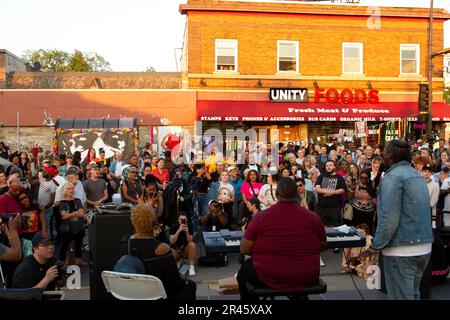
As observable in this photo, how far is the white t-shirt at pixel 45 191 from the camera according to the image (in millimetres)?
8758

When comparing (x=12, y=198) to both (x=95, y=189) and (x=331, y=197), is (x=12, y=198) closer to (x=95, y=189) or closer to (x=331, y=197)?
(x=95, y=189)

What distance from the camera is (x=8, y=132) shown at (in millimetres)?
23188

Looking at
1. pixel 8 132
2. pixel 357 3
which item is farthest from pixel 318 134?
pixel 8 132

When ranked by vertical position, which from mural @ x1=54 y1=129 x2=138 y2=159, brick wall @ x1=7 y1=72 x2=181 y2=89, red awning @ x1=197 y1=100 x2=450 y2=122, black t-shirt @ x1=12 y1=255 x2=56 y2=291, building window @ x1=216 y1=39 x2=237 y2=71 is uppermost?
building window @ x1=216 y1=39 x2=237 y2=71

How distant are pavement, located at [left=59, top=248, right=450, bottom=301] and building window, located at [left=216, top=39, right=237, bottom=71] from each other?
16.2 m

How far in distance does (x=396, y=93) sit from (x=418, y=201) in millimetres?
21680

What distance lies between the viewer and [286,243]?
402 cm

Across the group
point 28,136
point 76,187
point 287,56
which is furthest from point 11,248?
point 287,56

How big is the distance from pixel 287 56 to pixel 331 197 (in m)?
15.8

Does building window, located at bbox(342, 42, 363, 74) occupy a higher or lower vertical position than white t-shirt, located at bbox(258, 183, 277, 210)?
higher

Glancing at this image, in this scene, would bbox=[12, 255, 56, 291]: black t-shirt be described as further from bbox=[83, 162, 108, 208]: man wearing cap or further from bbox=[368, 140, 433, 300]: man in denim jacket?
bbox=[83, 162, 108, 208]: man wearing cap

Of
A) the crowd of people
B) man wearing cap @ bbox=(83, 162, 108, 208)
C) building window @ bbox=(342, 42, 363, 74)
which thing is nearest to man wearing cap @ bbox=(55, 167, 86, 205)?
the crowd of people

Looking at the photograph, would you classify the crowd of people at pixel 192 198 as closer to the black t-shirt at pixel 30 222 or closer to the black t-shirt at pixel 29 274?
the black t-shirt at pixel 30 222

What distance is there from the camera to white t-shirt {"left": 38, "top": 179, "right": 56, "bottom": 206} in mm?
8758
